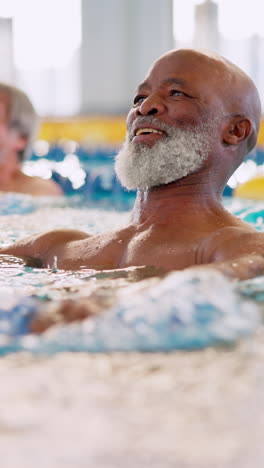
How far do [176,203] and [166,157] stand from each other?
0.51ft

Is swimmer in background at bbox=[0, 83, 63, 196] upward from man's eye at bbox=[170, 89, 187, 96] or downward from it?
downward

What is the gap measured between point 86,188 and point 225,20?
830 cm

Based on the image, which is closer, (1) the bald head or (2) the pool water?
(2) the pool water

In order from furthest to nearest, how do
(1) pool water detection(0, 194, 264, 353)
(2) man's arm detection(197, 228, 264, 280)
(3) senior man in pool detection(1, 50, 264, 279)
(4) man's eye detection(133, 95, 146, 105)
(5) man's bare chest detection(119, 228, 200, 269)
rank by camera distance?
(4) man's eye detection(133, 95, 146, 105) < (3) senior man in pool detection(1, 50, 264, 279) < (5) man's bare chest detection(119, 228, 200, 269) < (2) man's arm detection(197, 228, 264, 280) < (1) pool water detection(0, 194, 264, 353)

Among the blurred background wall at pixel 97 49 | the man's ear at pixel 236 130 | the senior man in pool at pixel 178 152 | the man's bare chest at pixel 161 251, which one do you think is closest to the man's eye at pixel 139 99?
the senior man in pool at pixel 178 152

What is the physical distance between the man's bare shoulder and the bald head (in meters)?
0.47

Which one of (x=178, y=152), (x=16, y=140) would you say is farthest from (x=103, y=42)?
(x=178, y=152)

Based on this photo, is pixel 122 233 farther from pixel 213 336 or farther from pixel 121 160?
pixel 213 336

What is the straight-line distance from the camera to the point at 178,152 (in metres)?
2.05

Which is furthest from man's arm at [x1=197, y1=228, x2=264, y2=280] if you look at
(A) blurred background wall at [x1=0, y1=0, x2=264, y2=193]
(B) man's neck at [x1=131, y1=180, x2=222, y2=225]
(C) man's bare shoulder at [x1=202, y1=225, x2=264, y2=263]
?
(A) blurred background wall at [x1=0, y1=0, x2=264, y2=193]

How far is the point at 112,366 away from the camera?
40.5 inches

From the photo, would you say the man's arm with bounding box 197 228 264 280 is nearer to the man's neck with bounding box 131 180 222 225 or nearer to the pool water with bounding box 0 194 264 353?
the pool water with bounding box 0 194 264 353

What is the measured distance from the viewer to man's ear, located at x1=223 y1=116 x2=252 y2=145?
215 centimetres

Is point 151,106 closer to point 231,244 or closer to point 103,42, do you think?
point 231,244
